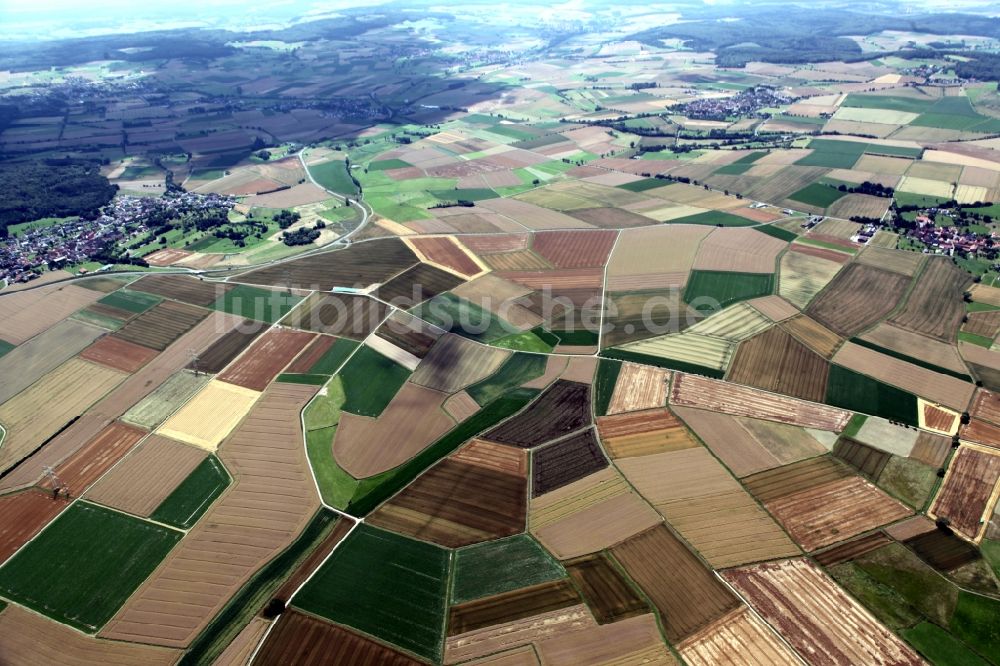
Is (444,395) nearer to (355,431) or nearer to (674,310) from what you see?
(355,431)

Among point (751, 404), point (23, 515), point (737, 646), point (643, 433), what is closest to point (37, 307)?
point (23, 515)

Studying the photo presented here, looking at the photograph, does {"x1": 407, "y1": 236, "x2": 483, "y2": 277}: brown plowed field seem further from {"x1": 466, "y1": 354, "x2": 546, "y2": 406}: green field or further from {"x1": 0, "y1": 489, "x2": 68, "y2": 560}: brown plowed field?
{"x1": 0, "y1": 489, "x2": 68, "y2": 560}: brown plowed field

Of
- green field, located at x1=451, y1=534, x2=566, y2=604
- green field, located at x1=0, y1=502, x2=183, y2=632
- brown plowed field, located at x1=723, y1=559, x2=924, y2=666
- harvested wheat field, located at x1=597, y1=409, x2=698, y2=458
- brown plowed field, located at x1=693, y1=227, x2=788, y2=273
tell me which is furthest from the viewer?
brown plowed field, located at x1=693, y1=227, x2=788, y2=273

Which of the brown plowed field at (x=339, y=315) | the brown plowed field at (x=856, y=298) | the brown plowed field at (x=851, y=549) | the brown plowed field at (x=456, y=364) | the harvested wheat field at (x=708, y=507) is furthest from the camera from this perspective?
the brown plowed field at (x=339, y=315)

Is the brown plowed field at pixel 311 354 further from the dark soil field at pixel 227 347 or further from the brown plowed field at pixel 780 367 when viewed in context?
the brown plowed field at pixel 780 367

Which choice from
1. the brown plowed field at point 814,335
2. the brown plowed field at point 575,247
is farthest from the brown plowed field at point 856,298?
the brown plowed field at point 575,247

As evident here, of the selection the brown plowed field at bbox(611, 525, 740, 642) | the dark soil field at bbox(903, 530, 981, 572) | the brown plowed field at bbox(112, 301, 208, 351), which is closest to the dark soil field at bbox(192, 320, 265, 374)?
the brown plowed field at bbox(112, 301, 208, 351)

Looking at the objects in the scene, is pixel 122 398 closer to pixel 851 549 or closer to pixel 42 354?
pixel 42 354
